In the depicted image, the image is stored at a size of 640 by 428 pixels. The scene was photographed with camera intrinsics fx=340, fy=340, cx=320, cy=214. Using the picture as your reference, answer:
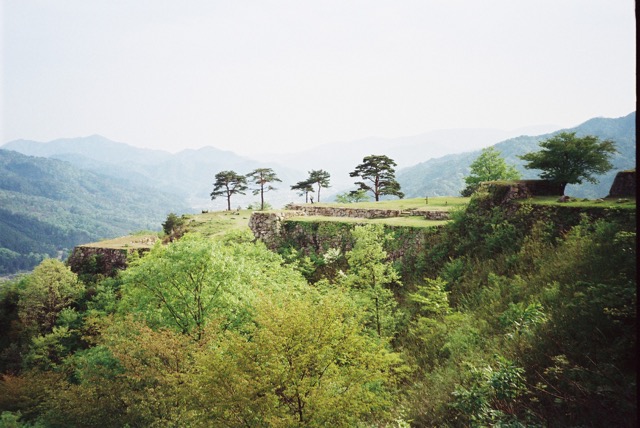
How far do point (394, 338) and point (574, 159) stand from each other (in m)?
16.8

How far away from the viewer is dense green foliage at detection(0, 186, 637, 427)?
231 inches

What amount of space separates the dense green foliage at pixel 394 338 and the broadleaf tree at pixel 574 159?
6.99m

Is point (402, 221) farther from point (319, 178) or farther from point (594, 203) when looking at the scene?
point (319, 178)

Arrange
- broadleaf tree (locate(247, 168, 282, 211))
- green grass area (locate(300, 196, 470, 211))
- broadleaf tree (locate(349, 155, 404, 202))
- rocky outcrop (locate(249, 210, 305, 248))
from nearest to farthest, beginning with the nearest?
1. rocky outcrop (locate(249, 210, 305, 248))
2. green grass area (locate(300, 196, 470, 211))
3. broadleaf tree (locate(349, 155, 404, 202))
4. broadleaf tree (locate(247, 168, 282, 211))

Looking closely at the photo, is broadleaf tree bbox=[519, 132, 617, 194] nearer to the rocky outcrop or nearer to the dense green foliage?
the dense green foliage

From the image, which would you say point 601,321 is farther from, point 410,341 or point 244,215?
point 244,215

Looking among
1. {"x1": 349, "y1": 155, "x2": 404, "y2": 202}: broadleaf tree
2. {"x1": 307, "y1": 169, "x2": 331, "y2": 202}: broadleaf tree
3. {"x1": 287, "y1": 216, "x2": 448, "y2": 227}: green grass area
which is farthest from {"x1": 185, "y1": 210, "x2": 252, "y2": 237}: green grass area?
→ {"x1": 349, "y1": 155, "x2": 404, "y2": 202}: broadleaf tree

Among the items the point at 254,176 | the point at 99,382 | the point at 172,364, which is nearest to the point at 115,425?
the point at 99,382

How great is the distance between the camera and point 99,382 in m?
12.7

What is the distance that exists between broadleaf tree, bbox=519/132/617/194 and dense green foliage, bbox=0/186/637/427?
22.9 ft

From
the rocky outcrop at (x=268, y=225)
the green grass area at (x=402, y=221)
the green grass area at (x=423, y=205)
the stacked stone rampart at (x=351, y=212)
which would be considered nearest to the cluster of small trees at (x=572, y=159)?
the green grass area at (x=423, y=205)

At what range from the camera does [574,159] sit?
832 inches

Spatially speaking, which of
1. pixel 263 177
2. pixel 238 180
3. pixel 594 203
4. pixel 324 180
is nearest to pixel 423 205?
pixel 594 203

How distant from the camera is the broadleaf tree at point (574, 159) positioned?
68.4ft
